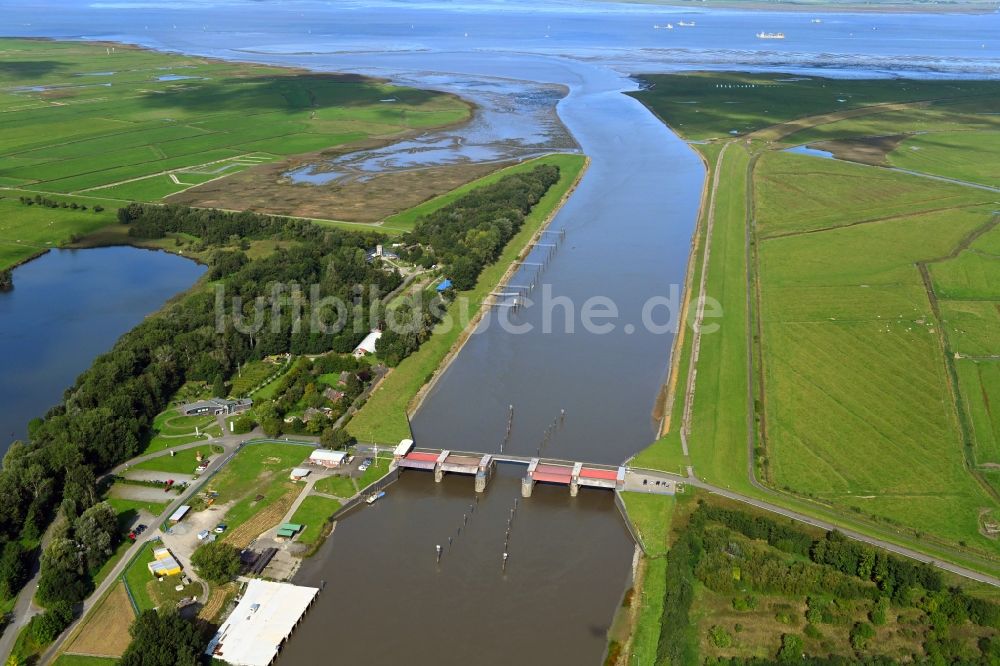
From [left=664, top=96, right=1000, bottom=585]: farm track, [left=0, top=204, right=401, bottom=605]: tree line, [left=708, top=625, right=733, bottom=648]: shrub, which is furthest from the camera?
[left=0, top=204, right=401, bottom=605]: tree line

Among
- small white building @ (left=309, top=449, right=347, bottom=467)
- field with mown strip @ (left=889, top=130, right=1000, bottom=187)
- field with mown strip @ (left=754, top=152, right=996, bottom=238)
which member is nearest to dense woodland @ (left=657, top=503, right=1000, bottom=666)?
small white building @ (left=309, top=449, right=347, bottom=467)

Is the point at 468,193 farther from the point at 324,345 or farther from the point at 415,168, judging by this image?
the point at 324,345

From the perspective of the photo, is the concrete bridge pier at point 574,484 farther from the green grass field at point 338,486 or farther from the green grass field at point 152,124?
Result: the green grass field at point 152,124

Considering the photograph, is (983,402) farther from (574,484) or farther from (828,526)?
(574,484)

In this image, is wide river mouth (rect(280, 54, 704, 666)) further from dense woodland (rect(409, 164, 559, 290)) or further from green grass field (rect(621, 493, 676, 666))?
dense woodland (rect(409, 164, 559, 290))

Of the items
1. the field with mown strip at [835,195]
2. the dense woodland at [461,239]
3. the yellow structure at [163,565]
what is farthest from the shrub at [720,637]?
the field with mown strip at [835,195]
